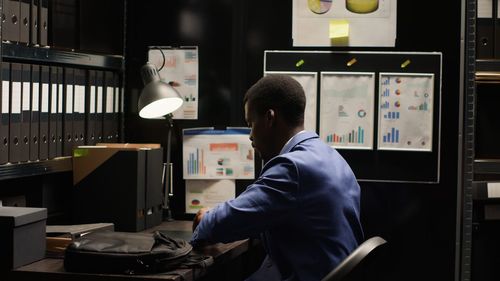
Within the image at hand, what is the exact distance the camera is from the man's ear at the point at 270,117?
8.38ft

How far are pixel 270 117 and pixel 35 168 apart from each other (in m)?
0.89

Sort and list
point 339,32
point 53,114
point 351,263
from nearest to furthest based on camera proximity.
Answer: point 351,263, point 53,114, point 339,32

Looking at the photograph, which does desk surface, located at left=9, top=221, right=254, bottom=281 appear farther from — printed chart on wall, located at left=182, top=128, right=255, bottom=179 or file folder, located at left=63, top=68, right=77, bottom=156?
printed chart on wall, located at left=182, top=128, right=255, bottom=179

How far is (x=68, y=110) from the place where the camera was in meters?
3.06

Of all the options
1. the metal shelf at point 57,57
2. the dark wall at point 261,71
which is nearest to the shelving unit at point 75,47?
the metal shelf at point 57,57

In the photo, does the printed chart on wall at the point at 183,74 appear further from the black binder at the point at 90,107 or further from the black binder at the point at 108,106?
the black binder at the point at 90,107

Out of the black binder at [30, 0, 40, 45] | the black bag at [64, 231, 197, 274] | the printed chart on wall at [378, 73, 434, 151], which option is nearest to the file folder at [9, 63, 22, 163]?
the black binder at [30, 0, 40, 45]

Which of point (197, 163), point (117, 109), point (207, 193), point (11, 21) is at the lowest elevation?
point (207, 193)

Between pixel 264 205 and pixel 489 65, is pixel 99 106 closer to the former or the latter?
pixel 264 205

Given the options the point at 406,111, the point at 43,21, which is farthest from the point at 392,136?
the point at 43,21

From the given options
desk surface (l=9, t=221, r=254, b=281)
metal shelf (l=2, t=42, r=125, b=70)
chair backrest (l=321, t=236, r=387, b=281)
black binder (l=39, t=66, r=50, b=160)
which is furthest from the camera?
black binder (l=39, t=66, r=50, b=160)

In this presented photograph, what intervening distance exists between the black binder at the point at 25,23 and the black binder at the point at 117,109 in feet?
2.59

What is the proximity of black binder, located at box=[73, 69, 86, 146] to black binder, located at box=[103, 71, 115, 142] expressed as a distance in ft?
0.67

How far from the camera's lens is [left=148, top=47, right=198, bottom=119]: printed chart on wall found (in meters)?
3.55
